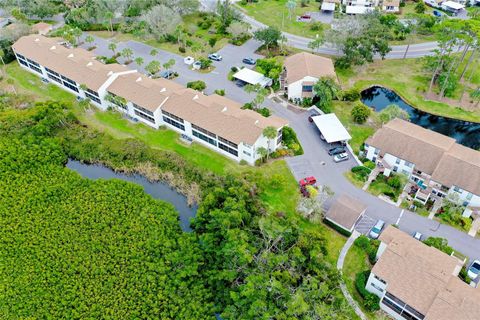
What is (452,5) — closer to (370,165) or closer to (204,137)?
(370,165)

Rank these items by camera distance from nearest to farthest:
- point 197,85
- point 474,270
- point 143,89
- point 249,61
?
1. point 474,270
2. point 143,89
3. point 197,85
4. point 249,61

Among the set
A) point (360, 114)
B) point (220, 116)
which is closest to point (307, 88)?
point (360, 114)

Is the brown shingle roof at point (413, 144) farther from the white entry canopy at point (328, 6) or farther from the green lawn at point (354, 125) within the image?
the white entry canopy at point (328, 6)

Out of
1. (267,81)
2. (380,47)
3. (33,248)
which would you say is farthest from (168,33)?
(33,248)

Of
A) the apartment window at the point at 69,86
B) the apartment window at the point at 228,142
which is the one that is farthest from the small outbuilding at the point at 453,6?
the apartment window at the point at 69,86

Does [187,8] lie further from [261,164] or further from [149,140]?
[261,164]

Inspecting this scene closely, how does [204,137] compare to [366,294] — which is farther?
[204,137]

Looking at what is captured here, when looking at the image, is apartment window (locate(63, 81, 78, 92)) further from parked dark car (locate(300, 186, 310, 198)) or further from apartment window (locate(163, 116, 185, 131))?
parked dark car (locate(300, 186, 310, 198))
